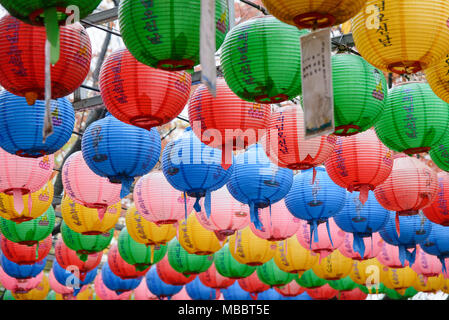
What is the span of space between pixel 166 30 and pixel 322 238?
4.03 m

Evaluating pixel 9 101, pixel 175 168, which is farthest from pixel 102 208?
pixel 9 101

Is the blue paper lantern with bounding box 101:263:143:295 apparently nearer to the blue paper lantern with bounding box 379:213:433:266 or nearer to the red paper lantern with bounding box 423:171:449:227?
the blue paper lantern with bounding box 379:213:433:266

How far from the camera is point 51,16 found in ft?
8.20

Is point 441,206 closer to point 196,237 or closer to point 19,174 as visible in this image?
point 196,237

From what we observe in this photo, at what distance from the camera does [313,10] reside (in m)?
2.37

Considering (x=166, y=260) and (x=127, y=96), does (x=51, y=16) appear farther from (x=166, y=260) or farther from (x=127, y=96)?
(x=166, y=260)

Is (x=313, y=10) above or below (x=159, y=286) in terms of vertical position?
above

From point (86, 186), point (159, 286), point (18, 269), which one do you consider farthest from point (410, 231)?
point (18, 269)

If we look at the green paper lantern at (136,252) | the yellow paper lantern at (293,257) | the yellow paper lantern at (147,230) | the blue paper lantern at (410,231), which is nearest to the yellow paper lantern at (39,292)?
the green paper lantern at (136,252)

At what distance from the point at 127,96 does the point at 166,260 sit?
4.52 meters

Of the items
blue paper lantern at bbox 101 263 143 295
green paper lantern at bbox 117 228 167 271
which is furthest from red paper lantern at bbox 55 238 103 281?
blue paper lantern at bbox 101 263 143 295

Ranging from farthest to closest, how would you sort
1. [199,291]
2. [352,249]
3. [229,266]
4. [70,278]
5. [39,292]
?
[39,292] → [199,291] → [70,278] → [229,266] → [352,249]

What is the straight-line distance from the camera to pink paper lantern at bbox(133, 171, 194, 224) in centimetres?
533

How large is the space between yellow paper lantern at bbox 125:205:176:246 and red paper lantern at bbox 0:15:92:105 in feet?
10.4
